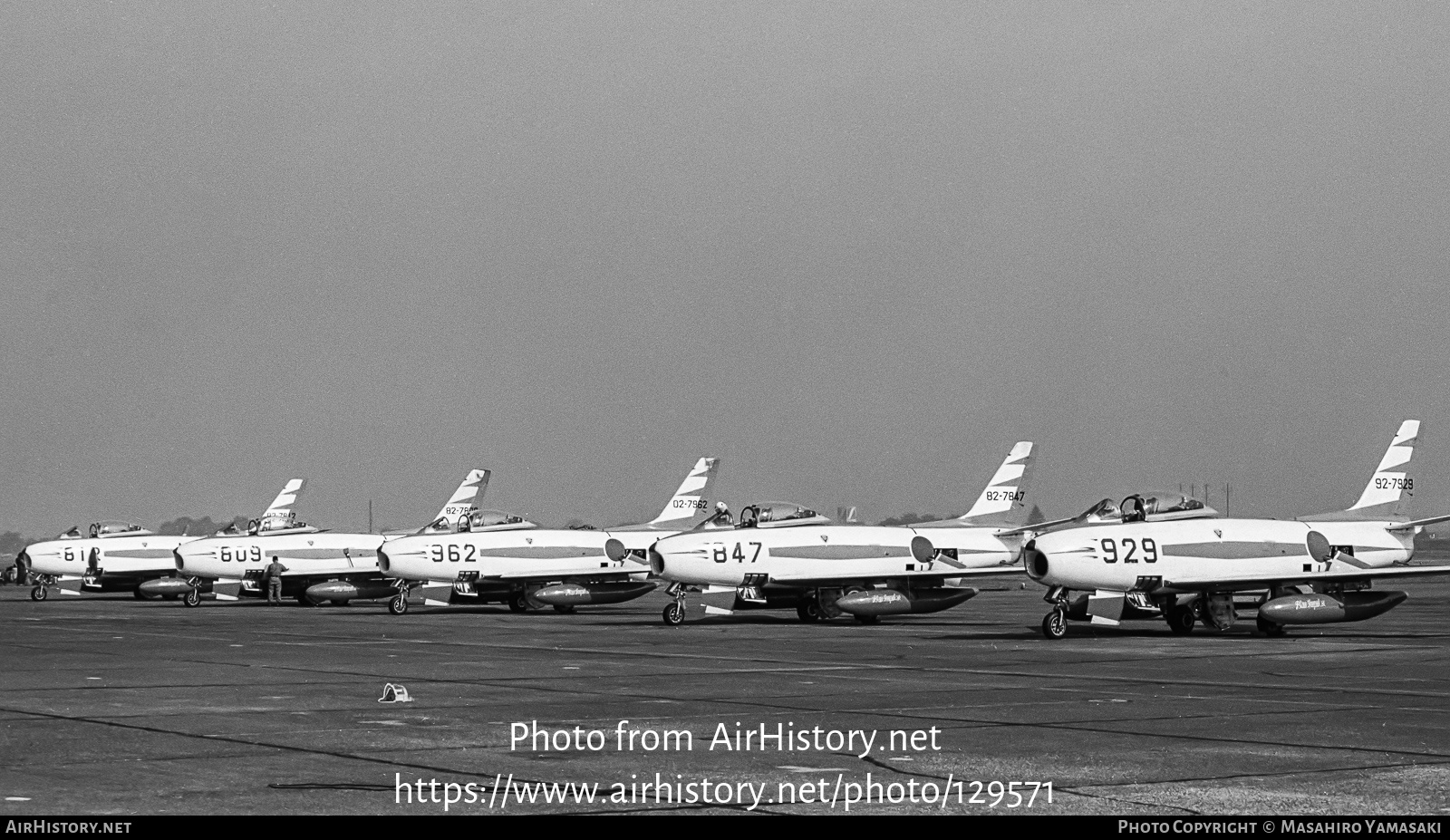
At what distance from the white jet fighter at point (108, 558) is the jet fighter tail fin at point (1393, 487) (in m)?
32.9

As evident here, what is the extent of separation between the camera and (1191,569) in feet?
93.7

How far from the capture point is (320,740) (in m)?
13.4

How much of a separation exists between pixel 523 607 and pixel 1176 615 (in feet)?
63.5

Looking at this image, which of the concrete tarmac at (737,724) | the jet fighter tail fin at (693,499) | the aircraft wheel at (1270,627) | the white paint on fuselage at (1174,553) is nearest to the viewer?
the concrete tarmac at (737,724)

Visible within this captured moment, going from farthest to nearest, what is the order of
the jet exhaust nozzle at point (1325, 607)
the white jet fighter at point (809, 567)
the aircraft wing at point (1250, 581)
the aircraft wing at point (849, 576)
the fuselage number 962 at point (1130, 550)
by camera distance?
the aircraft wing at point (849, 576) → the white jet fighter at point (809, 567) → the aircraft wing at point (1250, 581) → the fuselage number 962 at point (1130, 550) → the jet exhaust nozzle at point (1325, 607)

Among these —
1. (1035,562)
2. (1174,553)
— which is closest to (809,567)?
(1035,562)

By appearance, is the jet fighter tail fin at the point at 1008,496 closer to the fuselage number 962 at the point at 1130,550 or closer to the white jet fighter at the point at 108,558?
the fuselage number 962 at the point at 1130,550

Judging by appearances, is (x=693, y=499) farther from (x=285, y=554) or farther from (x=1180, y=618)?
(x=1180, y=618)

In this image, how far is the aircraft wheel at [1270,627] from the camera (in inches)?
1102

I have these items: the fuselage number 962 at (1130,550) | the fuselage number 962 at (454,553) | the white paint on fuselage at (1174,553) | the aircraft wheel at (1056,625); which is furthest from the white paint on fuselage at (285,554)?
the fuselage number 962 at (1130,550)

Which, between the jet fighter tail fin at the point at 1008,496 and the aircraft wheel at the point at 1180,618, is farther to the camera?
the jet fighter tail fin at the point at 1008,496

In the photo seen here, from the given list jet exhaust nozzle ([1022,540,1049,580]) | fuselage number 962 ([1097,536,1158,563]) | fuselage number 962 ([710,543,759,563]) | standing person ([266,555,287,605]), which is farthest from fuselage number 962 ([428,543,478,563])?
fuselage number 962 ([1097,536,1158,563])

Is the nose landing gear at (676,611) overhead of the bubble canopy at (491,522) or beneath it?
beneath

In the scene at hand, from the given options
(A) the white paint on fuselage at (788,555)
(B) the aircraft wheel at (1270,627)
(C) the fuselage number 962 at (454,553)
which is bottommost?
(B) the aircraft wheel at (1270,627)
